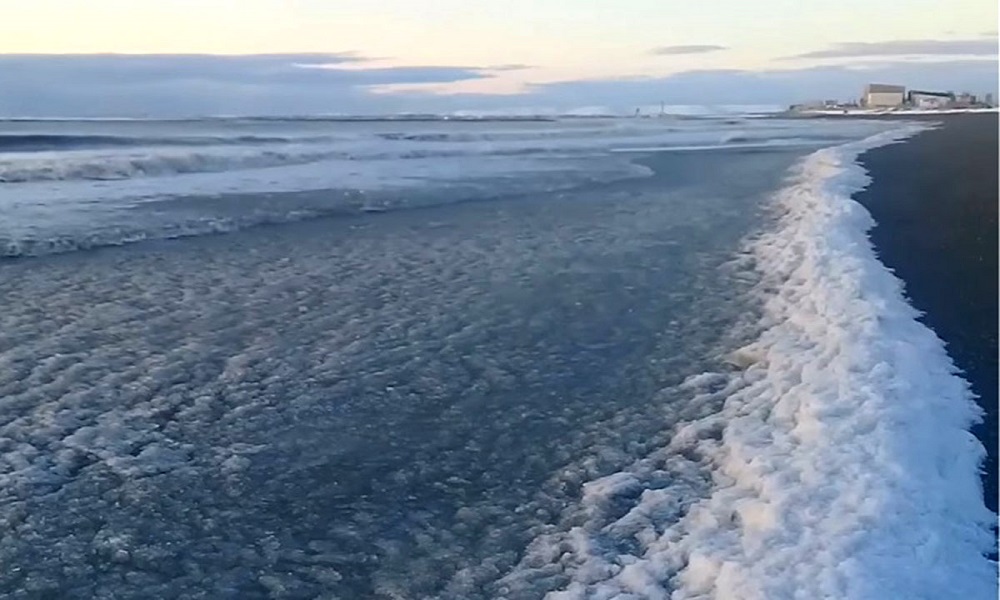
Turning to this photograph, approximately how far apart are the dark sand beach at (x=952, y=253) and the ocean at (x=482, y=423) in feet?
0.71

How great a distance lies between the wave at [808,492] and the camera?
4.47 meters

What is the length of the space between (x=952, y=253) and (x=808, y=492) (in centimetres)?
787

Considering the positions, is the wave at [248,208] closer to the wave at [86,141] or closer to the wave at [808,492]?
the wave at [808,492]

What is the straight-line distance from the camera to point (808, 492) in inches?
207

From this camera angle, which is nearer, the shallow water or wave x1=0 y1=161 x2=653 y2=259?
the shallow water

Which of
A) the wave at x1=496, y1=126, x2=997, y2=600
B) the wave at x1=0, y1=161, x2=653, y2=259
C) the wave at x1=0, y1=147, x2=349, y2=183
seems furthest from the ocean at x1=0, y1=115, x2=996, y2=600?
the wave at x1=0, y1=147, x2=349, y2=183

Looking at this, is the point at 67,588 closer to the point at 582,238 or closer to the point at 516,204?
the point at 582,238

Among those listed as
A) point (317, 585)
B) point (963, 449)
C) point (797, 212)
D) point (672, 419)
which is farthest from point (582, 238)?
point (317, 585)

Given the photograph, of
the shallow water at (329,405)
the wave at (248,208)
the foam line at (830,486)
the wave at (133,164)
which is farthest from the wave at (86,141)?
the foam line at (830,486)

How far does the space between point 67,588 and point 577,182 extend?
2208 centimetres

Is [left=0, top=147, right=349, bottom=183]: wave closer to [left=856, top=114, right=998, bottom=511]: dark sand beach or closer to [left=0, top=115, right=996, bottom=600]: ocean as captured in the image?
[left=0, top=115, right=996, bottom=600]: ocean

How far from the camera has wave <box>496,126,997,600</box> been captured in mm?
4469

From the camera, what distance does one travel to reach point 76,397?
7.13m

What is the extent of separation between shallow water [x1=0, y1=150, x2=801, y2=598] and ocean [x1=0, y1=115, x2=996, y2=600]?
0.03m
